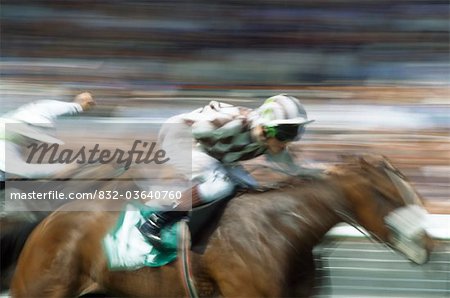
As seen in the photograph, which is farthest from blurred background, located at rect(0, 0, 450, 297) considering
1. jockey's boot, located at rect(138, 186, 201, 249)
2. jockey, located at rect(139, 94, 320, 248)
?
jockey's boot, located at rect(138, 186, 201, 249)

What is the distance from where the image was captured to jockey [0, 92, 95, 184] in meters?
4.12

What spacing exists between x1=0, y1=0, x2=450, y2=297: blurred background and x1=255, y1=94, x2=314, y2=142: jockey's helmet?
1.79 metres

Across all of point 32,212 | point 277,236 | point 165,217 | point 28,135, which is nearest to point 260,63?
point 28,135

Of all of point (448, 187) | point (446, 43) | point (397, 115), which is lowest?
point (448, 187)

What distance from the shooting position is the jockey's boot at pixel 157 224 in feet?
11.6

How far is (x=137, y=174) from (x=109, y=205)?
0.35 m

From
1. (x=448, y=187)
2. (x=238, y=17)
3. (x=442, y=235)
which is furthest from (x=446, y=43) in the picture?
(x=442, y=235)

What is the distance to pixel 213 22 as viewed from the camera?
5.93m

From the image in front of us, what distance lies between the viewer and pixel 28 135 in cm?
422

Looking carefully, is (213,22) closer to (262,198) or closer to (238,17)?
(238,17)

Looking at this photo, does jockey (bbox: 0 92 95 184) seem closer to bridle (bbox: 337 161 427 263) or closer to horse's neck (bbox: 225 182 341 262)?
horse's neck (bbox: 225 182 341 262)

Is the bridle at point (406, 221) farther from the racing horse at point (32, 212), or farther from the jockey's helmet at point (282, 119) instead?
the racing horse at point (32, 212)

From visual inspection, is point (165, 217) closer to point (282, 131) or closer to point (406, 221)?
point (282, 131)

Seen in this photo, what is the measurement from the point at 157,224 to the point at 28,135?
3.41 feet
